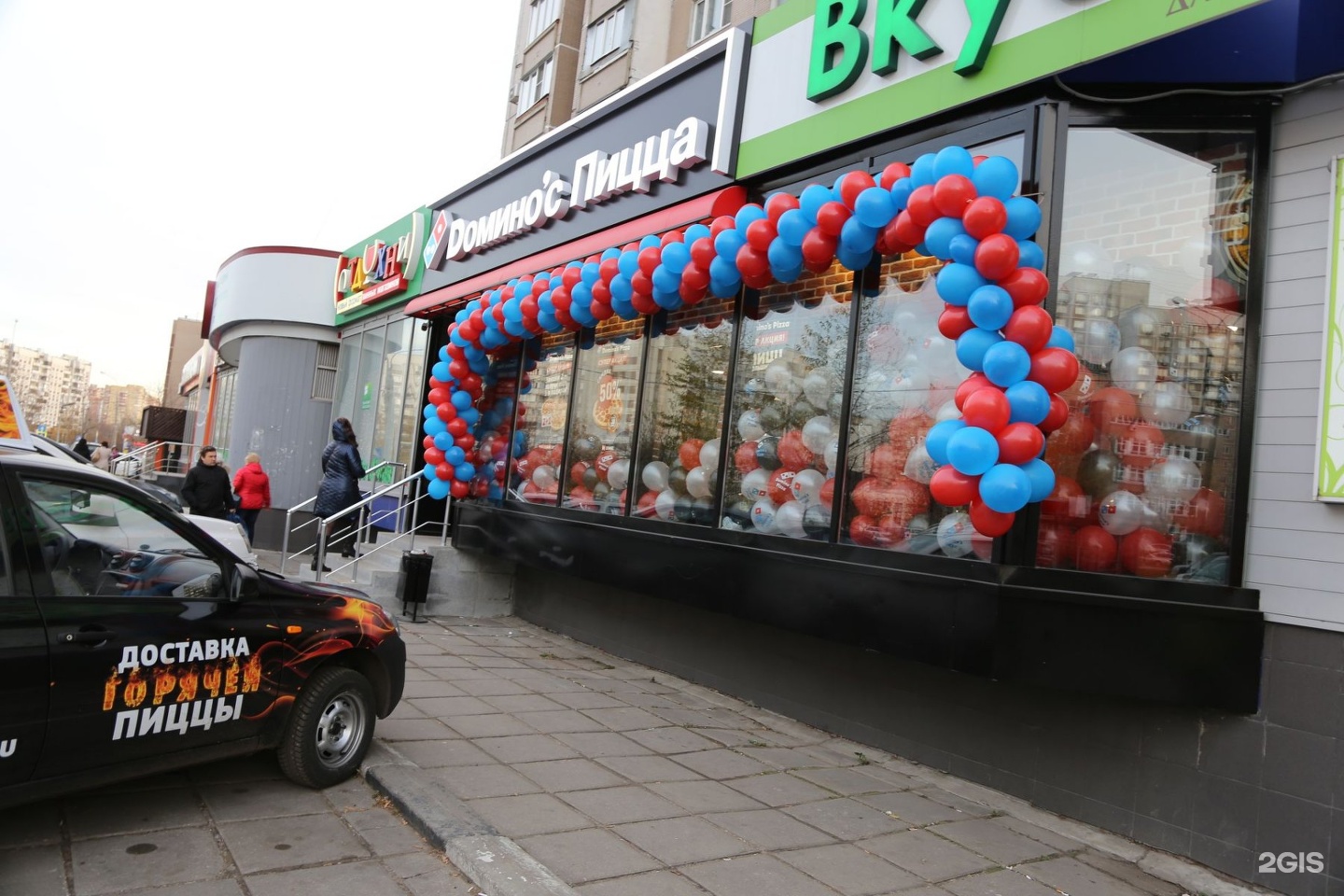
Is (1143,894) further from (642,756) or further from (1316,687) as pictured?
(642,756)

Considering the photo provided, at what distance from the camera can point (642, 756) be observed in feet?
19.2

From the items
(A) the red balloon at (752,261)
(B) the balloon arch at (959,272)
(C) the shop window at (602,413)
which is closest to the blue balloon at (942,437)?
(B) the balloon arch at (959,272)

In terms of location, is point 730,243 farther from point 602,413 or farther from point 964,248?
point 602,413

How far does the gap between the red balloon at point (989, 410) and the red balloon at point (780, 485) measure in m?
2.19

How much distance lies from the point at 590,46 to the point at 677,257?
2220 centimetres

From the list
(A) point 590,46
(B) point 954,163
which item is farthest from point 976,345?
(A) point 590,46

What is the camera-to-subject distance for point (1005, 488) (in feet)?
15.3

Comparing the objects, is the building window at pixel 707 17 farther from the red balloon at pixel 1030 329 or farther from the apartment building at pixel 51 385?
the apartment building at pixel 51 385

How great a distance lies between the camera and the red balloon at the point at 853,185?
593cm

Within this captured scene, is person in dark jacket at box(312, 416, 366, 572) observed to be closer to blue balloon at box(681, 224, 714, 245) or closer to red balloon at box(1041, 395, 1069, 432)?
blue balloon at box(681, 224, 714, 245)

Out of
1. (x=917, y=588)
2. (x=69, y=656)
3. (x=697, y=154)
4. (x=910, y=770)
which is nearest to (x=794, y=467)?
(x=917, y=588)

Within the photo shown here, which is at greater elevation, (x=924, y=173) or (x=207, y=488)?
(x=924, y=173)

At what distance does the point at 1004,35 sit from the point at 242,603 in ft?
17.6

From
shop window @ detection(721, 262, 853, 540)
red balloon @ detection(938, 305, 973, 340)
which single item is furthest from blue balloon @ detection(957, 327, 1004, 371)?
shop window @ detection(721, 262, 853, 540)
